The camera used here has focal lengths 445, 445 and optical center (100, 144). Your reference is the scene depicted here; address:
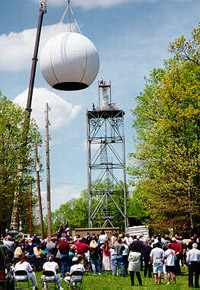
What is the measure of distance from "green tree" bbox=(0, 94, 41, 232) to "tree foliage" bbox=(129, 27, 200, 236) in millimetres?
8666

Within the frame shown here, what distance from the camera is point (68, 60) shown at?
329 inches

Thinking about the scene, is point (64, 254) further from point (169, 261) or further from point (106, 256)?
point (169, 261)

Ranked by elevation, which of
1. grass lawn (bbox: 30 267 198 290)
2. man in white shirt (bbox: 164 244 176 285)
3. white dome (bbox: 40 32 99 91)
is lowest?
grass lawn (bbox: 30 267 198 290)

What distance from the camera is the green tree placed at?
30.7 m

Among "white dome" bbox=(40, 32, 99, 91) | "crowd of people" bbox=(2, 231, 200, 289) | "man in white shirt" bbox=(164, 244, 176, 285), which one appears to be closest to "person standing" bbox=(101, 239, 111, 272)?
"crowd of people" bbox=(2, 231, 200, 289)

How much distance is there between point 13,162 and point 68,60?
23.9 metres

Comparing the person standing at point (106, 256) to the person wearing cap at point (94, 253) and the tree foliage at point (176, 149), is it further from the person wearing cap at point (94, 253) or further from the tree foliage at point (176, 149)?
the tree foliage at point (176, 149)

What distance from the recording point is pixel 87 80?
29.1 feet

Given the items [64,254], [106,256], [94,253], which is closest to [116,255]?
[94,253]

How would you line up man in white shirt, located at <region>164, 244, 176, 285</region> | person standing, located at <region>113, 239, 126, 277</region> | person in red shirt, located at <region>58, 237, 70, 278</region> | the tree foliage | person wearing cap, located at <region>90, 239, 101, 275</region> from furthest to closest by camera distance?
the tree foliage
person wearing cap, located at <region>90, 239, 101, 275</region>
person standing, located at <region>113, 239, 126, 277</region>
person in red shirt, located at <region>58, 237, 70, 278</region>
man in white shirt, located at <region>164, 244, 176, 285</region>

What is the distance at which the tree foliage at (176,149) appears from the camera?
2638cm

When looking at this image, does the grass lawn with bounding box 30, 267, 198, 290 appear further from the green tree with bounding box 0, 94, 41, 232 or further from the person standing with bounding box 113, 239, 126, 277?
the green tree with bounding box 0, 94, 41, 232

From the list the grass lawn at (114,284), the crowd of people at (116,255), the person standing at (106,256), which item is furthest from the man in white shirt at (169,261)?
the person standing at (106,256)

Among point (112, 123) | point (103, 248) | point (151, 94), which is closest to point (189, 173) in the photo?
point (103, 248)
